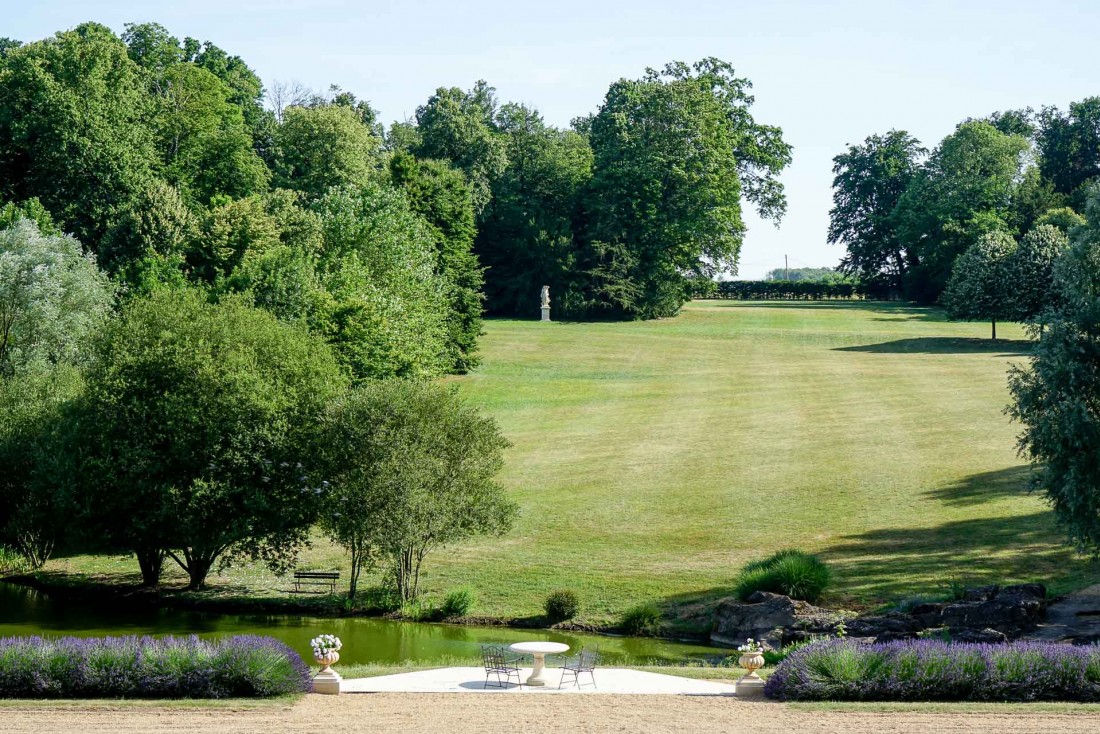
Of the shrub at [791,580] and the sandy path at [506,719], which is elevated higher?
the sandy path at [506,719]

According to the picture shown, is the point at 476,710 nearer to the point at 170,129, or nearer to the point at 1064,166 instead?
the point at 170,129

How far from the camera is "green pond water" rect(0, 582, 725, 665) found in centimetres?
2964

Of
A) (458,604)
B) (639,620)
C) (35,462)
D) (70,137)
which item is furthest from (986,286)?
(35,462)

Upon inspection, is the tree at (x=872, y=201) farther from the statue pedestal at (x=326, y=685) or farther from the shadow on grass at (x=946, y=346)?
the statue pedestal at (x=326, y=685)

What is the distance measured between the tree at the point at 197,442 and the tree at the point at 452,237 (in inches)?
1155

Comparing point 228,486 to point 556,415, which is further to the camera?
point 556,415

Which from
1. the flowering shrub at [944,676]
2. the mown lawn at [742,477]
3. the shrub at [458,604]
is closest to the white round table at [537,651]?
the flowering shrub at [944,676]

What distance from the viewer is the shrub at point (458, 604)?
34.3 metres

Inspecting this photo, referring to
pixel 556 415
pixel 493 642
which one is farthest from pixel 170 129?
pixel 493 642

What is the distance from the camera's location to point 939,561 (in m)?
34.8

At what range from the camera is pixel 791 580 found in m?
32.6

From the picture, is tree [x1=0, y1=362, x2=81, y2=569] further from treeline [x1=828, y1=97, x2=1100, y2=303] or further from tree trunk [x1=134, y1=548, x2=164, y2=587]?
treeline [x1=828, y1=97, x2=1100, y2=303]

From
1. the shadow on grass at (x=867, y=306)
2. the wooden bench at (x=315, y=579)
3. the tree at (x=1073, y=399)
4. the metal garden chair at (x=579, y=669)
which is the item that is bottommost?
the wooden bench at (x=315, y=579)

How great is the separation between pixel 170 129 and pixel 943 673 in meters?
71.7
